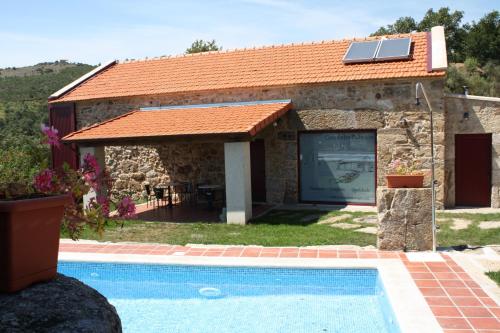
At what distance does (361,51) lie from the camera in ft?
46.6

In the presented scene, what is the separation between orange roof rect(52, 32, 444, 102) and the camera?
1321cm

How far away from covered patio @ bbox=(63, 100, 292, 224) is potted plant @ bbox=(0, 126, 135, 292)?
713 cm

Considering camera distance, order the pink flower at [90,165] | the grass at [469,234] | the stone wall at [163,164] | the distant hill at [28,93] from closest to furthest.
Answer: the pink flower at [90,165], the grass at [469,234], the stone wall at [163,164], the distant hill at [28,93]

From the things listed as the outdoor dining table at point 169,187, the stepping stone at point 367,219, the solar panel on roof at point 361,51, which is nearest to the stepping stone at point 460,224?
the stepping stone at point 367,219

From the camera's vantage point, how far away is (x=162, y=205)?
48.9ft

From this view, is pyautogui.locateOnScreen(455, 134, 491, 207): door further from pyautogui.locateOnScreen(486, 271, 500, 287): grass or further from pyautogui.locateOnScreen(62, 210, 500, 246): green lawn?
pyautogui.locateOnScreen(486, 271, 500, 287): grass

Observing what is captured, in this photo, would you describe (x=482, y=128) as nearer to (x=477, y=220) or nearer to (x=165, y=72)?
(x=477, y=220)

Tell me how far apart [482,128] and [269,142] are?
567 centimetres

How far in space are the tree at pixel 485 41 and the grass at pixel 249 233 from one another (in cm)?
3014

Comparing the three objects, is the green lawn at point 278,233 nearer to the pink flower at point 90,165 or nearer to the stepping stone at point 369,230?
the stepping stone at point 369,230

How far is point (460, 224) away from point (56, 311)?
9.47m

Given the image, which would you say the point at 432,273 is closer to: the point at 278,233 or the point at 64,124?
the point at 278,233

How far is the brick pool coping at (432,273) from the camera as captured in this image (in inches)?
199

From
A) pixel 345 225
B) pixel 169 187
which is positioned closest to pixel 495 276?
pixel 345 225
